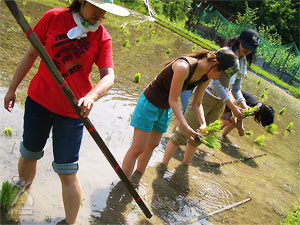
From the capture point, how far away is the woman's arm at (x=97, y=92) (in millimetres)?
2104

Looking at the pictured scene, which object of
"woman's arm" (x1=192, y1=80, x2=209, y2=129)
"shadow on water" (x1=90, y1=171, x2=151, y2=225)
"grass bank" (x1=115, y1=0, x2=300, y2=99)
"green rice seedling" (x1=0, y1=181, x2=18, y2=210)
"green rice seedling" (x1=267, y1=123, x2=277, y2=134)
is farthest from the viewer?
"grass bank" (x1=115, y1=0, x2=300, y2=99)

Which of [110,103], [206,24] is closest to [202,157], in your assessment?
[110,103]

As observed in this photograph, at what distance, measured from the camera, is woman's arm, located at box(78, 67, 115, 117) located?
2.10 metres

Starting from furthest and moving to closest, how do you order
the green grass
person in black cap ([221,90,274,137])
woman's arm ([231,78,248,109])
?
person in black cap ([221,90,274,137]) < woman's arm ([231,78,248,109]) < the green grass

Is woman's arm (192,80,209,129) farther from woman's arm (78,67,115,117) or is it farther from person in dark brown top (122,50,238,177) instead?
woman's arm (78,67,115,117)

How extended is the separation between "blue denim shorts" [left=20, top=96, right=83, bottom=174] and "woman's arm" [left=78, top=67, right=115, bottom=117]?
26cm

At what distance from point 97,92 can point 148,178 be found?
6.86 feet

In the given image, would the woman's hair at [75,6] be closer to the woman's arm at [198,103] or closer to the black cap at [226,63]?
the black cap at [226,63]

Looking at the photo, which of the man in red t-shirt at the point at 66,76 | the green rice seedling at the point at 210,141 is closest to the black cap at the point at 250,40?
the green rice seedling at the point at 210,141

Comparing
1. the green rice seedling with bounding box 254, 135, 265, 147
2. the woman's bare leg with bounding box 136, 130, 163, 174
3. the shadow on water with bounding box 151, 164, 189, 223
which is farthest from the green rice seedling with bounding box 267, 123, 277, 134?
the woman's bare leg with bounding box 136, 130, 163, 174

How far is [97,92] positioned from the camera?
2.22 metres

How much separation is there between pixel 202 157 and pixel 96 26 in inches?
142

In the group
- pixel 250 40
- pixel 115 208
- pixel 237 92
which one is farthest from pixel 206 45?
pixel 115 208

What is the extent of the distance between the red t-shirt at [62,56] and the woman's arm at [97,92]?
0.23ft
